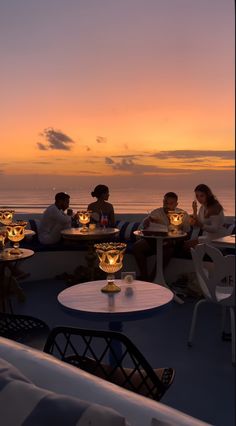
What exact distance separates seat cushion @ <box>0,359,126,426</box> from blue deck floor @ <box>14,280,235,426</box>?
3.90 ft

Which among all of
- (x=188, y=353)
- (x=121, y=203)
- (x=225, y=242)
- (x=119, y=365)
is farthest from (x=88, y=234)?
(x=121, y=203)

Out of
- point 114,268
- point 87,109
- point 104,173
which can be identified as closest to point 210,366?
point 114,268

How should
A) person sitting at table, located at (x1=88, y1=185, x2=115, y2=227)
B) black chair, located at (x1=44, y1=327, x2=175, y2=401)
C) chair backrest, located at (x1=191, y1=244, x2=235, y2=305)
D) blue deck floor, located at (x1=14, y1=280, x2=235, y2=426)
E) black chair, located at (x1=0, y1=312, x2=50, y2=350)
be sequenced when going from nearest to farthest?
black chair, located at (x1=44, y1=327, x2=175, y2=401) → black chair, located at (x1=0, y1=312, x2=50, y2=350) → blue deck floor, located at (x1=14, y1=280, x2=235, y2=426) → chair backrest, located at (x1=191, y1=244, x2=235, y2=305) → person sitting at table, located at (x1=88, y1=185, x2=115, y2=227)

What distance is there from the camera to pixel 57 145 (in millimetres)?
13414

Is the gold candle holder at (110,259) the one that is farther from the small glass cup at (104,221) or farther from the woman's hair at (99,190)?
the woman's hair at (99,190)

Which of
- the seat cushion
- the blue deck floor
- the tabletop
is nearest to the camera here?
the seat cushion

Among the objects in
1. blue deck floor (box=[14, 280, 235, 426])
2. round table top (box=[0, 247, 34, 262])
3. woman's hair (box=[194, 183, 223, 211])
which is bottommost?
blue deck floor (box=[14, 280, 235, 426])

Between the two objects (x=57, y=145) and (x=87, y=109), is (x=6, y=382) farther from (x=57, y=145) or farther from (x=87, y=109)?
(x=57, y=145)

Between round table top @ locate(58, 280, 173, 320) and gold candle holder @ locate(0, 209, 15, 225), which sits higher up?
gold candle holder @ locate(0, 209, 15, 225)

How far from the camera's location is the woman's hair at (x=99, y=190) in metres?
5.11

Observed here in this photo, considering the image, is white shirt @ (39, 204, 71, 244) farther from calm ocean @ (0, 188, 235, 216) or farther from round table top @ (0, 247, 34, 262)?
round table top @ (0, 247, 34, 262)

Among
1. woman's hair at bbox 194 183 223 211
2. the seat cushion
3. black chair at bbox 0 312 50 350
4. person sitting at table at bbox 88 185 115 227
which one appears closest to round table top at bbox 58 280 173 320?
black chair at bbox 0 312 50 350

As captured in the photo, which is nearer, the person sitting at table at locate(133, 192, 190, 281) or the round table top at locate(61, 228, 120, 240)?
the round table top at locate(61, 228, 120, 240)

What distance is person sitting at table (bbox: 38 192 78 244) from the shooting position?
4.85 m
